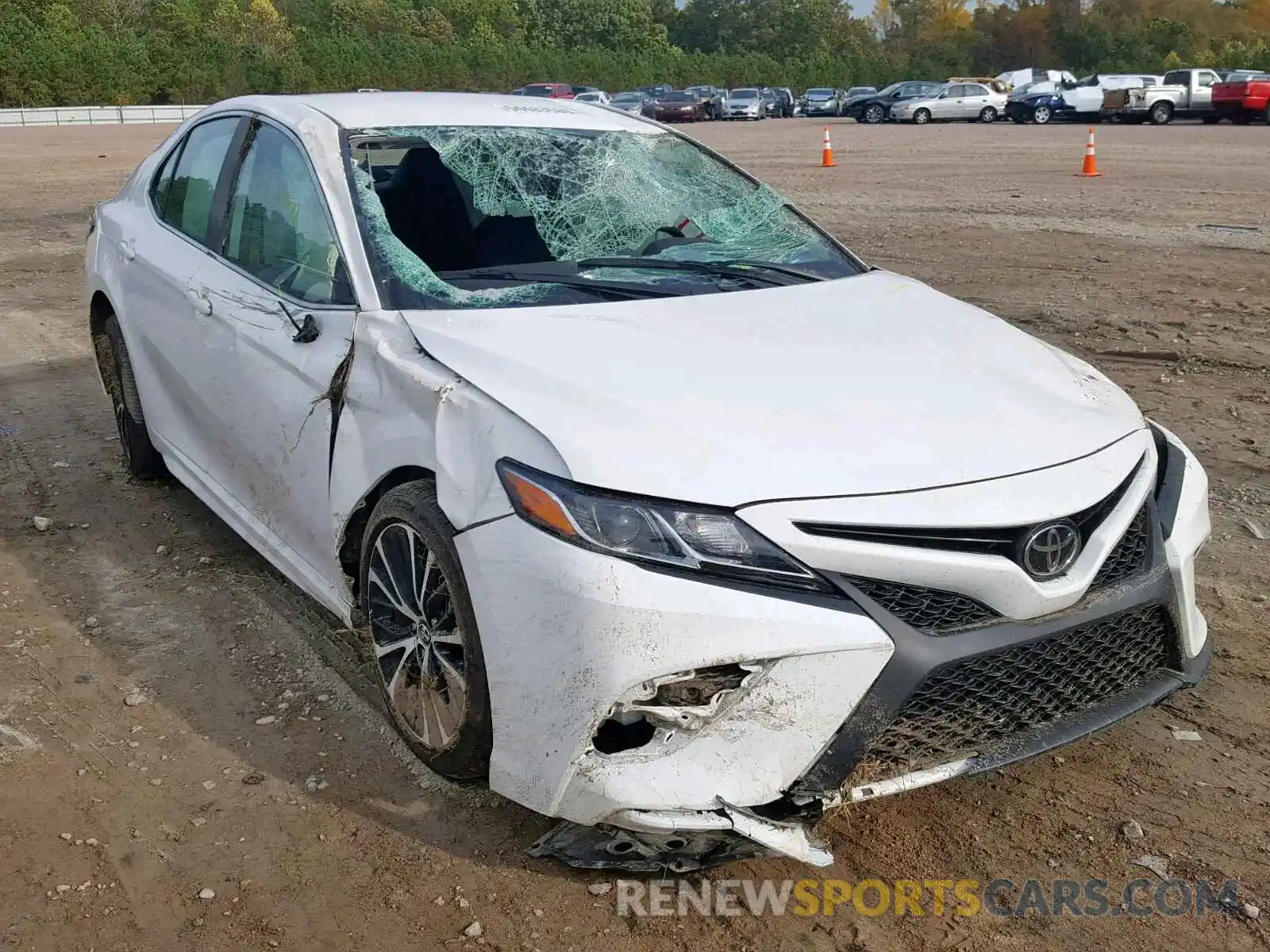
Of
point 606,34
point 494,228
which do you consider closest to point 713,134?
point 494,228

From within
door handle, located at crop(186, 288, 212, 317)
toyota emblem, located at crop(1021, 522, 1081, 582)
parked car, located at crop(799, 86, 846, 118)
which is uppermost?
door handle, located at crop(186, 288, 212, 317)

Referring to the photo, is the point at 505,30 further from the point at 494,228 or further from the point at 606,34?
the point at 494,228

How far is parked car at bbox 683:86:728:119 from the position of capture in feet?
163

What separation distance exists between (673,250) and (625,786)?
198 cm

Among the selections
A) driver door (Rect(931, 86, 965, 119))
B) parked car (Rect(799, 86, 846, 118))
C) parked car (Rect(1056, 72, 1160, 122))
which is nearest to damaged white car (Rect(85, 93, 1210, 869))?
parked car (Rect(1056, 72, 1160, 122))

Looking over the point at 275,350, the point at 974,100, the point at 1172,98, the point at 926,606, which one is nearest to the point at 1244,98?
the point at 1172,98

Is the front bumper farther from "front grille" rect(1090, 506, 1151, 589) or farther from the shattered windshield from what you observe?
the shattered windshield

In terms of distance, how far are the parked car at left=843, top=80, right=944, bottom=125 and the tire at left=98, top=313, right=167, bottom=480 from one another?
39773 mm

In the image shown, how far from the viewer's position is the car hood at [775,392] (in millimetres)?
2635

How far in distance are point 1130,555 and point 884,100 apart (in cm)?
4235

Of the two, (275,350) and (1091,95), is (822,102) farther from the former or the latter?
(275,350)

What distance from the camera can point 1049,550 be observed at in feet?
8.84

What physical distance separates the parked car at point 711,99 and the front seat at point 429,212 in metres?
47.2

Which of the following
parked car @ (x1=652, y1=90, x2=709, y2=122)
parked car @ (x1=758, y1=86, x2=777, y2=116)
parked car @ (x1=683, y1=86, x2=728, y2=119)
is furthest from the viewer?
parked car @ (x1=758, y1=86, x2=777, y2=116)
